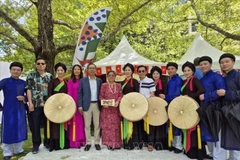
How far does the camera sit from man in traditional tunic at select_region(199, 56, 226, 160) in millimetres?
3359

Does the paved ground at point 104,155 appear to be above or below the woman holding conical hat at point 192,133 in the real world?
below

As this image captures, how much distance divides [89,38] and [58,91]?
6.97 ft

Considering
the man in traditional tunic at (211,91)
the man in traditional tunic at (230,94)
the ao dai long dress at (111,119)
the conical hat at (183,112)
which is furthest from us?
the ao dai long dress at (111,119)

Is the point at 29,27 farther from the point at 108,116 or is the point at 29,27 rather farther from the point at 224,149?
the point at 224,149

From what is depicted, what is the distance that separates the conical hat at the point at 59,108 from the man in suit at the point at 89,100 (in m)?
0.16

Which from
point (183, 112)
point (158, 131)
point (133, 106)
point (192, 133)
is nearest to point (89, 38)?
point (133, 106)

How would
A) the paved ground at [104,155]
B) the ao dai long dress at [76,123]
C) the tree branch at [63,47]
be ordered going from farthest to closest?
the tree branch at [63,47] → the ao dai long dress at [76,123] → the paved ground at [104,155]

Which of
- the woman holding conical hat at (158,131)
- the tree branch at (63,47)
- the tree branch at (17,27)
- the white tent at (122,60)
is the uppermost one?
the tree branch at (17,27)

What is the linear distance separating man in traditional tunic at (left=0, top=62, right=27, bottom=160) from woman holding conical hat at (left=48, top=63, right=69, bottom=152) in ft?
1.53

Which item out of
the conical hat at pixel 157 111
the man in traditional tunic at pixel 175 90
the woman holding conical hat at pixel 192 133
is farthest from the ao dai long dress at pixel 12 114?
the woman holding conical hat at pixel 192 133

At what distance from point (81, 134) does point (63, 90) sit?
2.76ft

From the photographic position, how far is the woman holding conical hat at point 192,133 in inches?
145

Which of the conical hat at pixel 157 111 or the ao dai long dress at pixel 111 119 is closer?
the conical hat at pixel 157 111

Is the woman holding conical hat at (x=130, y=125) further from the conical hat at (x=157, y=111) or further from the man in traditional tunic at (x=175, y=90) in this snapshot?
the man in traditional tunic at (x=175, y=90)
